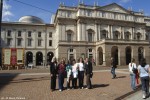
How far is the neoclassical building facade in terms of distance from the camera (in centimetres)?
4597

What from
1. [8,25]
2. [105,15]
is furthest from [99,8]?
[8,25]

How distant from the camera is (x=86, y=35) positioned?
50.3 metres

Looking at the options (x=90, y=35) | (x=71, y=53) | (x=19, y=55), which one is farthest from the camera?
(x=90, y=35)

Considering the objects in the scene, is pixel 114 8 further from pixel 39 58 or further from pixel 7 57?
pixel 7 57

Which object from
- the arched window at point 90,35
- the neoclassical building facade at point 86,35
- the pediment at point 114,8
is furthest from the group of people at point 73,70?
the pediment at point 114,8

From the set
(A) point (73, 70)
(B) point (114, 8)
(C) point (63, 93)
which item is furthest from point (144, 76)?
(B) point (114, 8)

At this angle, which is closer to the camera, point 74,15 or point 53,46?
point 74,15

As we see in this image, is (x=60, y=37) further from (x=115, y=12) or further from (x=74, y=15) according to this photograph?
(x=115, y=12)

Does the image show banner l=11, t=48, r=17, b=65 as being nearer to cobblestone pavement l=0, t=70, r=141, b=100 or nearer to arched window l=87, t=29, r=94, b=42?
arched window l=87, t=29, r=94, b=42

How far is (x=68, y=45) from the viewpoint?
4672 centimetres

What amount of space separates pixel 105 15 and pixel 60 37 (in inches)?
538

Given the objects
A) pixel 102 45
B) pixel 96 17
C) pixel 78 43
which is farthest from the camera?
pixel 96 17

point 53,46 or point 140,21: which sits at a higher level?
point 140,21

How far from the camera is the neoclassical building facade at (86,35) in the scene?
4597 cm
